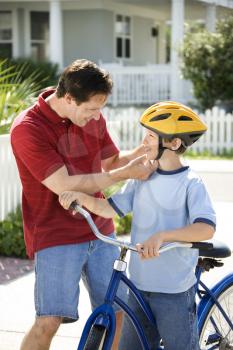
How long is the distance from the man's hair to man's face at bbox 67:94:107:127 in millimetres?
22

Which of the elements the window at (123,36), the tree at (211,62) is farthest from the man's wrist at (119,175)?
the window at (123,36)

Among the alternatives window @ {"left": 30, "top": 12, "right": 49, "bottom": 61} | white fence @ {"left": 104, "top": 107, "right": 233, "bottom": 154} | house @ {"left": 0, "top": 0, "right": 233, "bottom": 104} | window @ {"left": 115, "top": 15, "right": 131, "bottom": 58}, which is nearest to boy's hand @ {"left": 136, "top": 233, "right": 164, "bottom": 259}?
white fence @ {"left": 104, "top": 107, "right": 233, "bottom": 154}

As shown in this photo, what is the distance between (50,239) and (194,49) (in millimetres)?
15102

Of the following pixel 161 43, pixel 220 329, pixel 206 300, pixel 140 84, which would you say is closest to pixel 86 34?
pixel 140 84

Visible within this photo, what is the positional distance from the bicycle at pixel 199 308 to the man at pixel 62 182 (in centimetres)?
32

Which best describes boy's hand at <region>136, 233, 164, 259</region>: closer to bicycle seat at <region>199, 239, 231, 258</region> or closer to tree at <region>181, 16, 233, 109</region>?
bicycle seat at <region>199, 239, 231, 258</region>

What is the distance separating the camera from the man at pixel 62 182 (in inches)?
126

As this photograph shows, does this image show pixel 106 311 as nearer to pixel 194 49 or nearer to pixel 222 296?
pixel 222 296

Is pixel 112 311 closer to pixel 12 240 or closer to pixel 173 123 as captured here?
pixel 173 123

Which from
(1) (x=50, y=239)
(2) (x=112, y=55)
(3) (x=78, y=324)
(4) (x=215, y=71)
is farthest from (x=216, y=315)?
(2) (x=112, y=55)

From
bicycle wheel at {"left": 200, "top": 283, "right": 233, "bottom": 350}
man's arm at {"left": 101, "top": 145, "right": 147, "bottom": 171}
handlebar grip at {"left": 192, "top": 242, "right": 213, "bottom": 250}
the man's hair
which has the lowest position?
bicycle wheel at {"left": 200, "top": 283, "right": 233, "bottom": 350}

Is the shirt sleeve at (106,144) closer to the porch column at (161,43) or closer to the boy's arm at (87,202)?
the boy's arm at (87,202)

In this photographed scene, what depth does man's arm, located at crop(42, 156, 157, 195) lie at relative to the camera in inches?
124

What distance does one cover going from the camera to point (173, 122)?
301 centimetres
